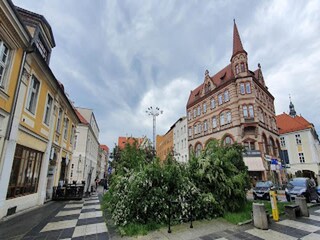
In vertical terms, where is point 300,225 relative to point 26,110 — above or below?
below

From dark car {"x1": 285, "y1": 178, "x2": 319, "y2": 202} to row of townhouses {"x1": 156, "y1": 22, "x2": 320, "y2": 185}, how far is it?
5783mm

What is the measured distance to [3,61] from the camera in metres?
6.97

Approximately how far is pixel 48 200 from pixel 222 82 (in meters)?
26.8

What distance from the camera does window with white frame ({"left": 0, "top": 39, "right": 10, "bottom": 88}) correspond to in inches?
269

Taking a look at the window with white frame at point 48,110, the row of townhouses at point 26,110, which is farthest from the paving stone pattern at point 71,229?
the window with white frame at point 48,110

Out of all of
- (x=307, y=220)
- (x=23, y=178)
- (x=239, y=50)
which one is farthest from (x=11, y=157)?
(x=239, y=50)

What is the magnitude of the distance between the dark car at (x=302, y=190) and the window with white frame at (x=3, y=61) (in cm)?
1703

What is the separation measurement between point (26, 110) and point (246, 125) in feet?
78.2

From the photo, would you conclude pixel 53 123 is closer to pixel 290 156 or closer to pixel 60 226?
pixel 60 226

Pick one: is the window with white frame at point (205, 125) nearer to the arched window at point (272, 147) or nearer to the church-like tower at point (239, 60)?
the church-like tower at point (239, 60)

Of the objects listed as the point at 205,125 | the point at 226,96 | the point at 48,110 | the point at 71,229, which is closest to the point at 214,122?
the point at 205,125

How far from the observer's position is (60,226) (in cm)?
623

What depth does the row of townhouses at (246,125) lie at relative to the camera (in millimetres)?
24016

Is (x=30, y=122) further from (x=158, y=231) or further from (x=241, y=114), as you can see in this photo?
(x=241, y=114)
